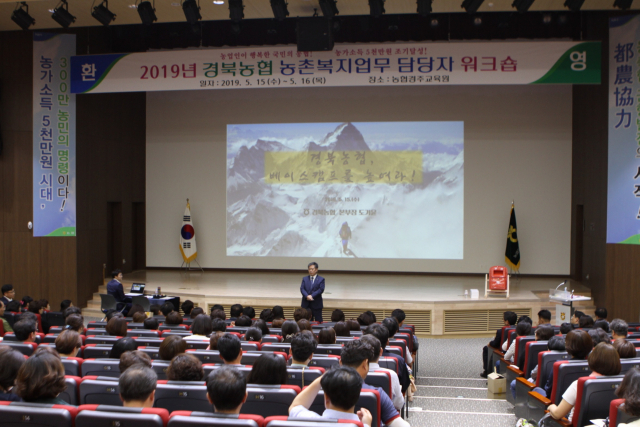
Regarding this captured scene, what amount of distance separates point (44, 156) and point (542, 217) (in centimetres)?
941

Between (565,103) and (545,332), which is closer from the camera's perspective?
(545,332)

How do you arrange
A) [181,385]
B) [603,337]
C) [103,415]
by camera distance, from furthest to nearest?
1. [603,337]
2. [181,385]
3. [103,415]

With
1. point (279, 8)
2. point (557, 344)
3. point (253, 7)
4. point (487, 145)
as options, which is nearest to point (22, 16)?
point (253, 7)

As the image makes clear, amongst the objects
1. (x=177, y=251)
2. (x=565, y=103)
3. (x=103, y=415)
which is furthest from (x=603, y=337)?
(x=177, y=251)

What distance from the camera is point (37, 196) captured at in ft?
29.5

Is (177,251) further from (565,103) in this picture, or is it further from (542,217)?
(565,103)

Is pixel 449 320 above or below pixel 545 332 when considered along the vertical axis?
below

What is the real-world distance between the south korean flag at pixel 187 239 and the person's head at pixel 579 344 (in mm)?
9159

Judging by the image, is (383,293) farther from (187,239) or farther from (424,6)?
(187,239)

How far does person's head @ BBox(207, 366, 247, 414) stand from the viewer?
6.77 feet

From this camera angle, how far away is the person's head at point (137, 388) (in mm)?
2174

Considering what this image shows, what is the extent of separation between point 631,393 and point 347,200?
891 cm

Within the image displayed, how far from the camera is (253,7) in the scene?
8.16m

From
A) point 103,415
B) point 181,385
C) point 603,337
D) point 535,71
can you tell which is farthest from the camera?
point 535,71
